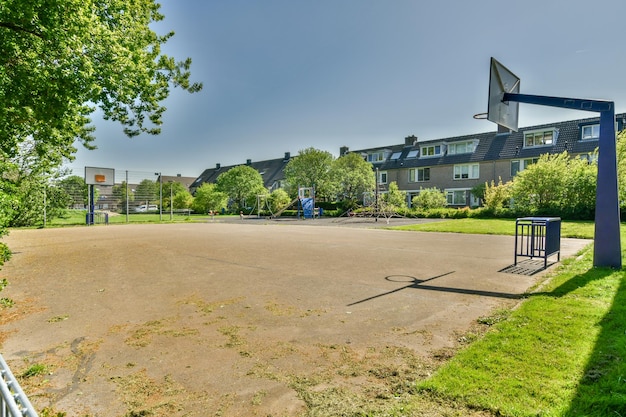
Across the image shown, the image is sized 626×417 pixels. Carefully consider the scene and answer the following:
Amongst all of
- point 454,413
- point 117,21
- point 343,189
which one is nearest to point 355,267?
point 454,413

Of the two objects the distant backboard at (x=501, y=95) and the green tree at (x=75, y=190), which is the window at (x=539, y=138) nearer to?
the distant backboard at (x=501, y=95)

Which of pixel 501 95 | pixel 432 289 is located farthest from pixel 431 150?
pixel 432 289

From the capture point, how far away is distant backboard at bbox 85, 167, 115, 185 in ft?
105

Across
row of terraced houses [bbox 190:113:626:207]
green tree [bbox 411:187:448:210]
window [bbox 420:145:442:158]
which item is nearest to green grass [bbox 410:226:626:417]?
green tree [bbox 411:187:448:210]

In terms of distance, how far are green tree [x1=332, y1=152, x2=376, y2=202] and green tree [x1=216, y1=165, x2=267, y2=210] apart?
1382 cm

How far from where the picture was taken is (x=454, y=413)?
2605 millimetres

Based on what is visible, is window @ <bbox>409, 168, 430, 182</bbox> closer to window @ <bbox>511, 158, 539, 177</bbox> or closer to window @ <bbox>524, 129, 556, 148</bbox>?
window @ <bbox>511, 158, 539, 177</bbox>

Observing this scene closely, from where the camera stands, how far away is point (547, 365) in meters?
3.24

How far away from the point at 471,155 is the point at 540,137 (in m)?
6.79

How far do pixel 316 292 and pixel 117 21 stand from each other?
10.8m

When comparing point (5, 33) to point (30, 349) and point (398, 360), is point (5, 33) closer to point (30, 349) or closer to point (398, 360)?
point (30, 349)

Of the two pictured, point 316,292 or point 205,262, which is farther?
point 205,262

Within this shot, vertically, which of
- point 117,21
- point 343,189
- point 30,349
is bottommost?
point 30,349

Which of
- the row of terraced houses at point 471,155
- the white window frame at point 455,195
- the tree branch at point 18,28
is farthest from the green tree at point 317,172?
the tree branch at point 18,28
